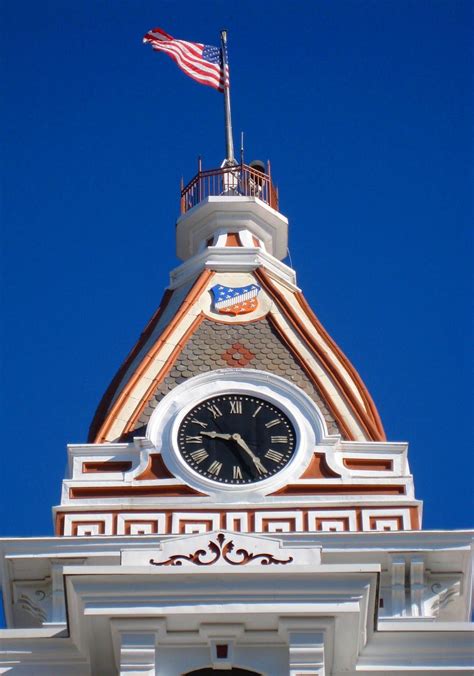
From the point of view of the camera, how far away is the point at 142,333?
42500mm

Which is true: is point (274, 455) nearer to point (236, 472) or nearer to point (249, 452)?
Answer: point (249, 452)

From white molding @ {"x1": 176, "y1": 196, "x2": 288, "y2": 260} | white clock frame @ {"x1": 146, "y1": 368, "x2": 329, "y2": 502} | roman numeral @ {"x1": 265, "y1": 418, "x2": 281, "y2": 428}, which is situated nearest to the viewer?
white clock frame @ {"x1": 146, "y1": 368, "x2": 329, "y2": 502}

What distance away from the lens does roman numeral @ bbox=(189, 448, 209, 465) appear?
1519 inches

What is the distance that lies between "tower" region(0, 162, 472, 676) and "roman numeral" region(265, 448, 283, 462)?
5 centimetres

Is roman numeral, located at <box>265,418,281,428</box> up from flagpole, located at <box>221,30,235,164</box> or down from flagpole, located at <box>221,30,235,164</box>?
down

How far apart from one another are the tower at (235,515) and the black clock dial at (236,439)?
3cm

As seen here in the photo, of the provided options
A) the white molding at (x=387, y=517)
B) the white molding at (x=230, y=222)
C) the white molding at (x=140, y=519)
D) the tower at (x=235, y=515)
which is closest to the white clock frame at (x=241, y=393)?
the tower at (x=235, y=515)

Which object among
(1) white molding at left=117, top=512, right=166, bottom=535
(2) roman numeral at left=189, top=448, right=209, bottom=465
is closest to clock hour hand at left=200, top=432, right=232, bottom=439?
(2) roman numeral at left=189, top=448, right=209, bottom=465

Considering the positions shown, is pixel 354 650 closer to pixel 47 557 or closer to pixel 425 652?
pixel 425 652

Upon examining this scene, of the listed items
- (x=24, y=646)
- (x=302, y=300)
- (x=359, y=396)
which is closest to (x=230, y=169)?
(x=302, y=300)

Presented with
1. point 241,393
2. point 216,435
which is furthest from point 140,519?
point 241,393

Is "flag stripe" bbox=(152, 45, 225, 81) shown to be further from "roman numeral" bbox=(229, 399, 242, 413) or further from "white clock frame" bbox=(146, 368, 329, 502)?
"roman numeral" bbox=(229, 399, 242, 413)

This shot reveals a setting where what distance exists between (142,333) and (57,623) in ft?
25.6

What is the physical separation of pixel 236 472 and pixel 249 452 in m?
0.39
